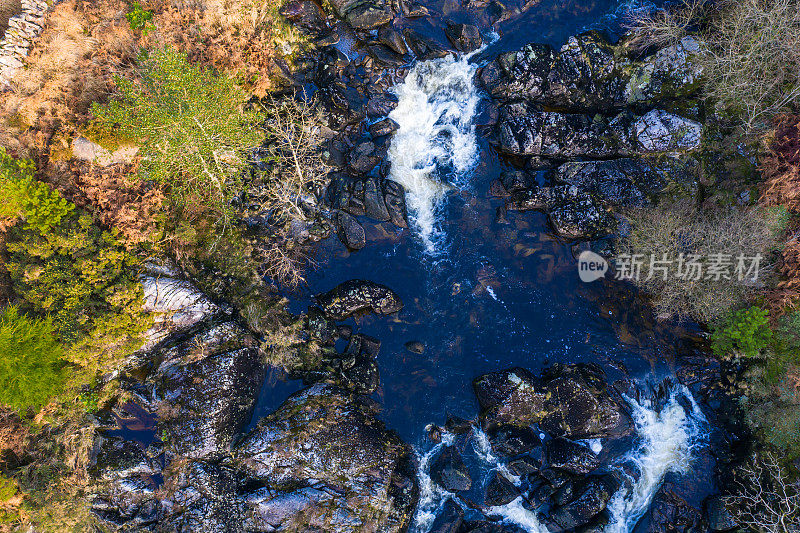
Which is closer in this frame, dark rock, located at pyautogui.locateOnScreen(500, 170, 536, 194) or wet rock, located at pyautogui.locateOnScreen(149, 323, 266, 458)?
wet rock, located at pyautogui.locateOnScreen(149, 323, 266, 458)

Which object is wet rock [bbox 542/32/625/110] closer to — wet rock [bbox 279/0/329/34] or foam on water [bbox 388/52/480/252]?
foam on water [bbox 388/52/480/252]

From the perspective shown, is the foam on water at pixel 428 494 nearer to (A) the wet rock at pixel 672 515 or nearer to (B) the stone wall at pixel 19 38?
(A) the wet rock at pixel 672 515

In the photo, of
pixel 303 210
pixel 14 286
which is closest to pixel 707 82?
pixel 303 210

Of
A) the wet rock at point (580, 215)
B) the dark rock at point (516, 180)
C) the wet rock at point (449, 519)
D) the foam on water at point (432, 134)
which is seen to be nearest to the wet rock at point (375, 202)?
the foam on water at point (432, 134)

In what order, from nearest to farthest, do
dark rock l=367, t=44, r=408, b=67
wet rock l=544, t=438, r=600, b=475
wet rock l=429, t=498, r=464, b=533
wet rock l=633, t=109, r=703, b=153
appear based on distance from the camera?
1. wet rock l=429, t=498, r=464, b=533
2. wet rock l=544, t=438, r=600, b=475
3. wet rock l=633, t=109, r=703, b=153
4. dark rock l=367, t=44, r=408, b=67

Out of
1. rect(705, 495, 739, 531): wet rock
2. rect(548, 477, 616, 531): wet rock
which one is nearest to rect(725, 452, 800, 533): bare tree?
rect(705, 495, 739, 531): wet rock

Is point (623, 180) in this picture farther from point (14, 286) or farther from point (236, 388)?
point (14, 286)
